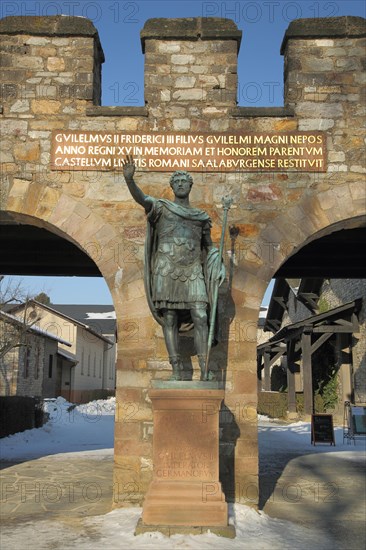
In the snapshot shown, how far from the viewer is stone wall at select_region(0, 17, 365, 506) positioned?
22.4 ft

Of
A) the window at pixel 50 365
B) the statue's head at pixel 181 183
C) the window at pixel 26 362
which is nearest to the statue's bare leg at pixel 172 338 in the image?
the statue's head at pixel 181 183

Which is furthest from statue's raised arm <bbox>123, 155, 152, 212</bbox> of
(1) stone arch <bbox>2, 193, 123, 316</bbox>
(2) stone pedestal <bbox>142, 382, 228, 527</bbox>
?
(2) stone pedestal <bbox>142, 382, 228, 527</bbox>

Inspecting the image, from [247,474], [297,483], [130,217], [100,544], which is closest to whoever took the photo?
[100,544]

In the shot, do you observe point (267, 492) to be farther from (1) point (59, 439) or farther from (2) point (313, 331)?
(2) point (313, 331)

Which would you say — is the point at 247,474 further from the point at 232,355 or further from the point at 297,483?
the point at 297,483

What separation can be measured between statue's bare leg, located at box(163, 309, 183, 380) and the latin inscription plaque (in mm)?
2238

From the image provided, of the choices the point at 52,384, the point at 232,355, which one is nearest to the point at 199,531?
the point at 232,355

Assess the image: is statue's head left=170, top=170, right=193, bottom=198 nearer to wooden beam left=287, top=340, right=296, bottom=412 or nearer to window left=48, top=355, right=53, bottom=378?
wooden beam left=287, top=340, right=296, bottom=412

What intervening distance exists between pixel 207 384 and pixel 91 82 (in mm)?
4044

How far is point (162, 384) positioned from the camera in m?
5.44

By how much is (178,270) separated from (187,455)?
5.44ft

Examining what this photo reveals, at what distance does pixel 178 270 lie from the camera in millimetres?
5645

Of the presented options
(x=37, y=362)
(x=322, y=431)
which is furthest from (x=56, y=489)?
(x=37, y=362)

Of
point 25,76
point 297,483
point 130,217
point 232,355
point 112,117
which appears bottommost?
point 297,483
